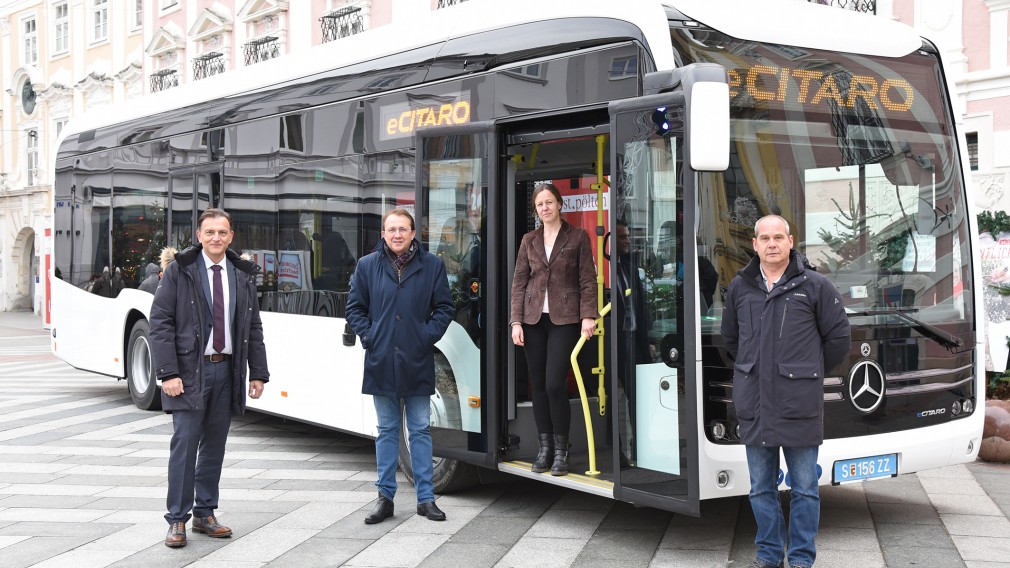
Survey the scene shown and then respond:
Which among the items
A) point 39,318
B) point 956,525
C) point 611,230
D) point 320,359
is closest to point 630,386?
point 611,230

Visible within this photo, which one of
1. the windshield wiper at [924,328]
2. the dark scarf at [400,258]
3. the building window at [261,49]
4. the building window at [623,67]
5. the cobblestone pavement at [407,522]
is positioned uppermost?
the building window at [261,49]

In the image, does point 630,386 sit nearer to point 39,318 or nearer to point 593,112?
point 593,112

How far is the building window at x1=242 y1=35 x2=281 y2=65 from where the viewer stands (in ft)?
94.4

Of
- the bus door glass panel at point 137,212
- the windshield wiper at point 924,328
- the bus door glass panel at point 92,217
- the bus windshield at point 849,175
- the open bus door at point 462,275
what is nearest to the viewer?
the bus windshield at point 849,175

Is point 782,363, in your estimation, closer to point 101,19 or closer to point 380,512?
point 380,512

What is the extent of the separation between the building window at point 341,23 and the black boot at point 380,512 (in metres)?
20.5

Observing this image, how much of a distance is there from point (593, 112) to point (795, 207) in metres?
1.20

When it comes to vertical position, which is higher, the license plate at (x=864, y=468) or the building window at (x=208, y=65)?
the building window at (x=208, y=65)

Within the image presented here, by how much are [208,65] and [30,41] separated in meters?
13.6

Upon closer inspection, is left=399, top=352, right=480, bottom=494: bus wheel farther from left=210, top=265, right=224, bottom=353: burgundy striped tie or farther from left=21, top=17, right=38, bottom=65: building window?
left=21, top=17, right=38, bottom=65: building window

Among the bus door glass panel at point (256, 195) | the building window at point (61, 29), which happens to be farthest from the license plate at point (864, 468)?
the building window at point (61, 29)

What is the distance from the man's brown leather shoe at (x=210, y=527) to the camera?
6.31 meters

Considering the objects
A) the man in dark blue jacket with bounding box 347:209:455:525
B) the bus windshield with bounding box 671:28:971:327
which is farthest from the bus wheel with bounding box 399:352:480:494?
the bus windshield with bounding box 671:28:971:327

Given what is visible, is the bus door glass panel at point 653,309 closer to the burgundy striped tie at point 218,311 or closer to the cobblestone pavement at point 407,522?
the cobblestone pavement at point 407,522
